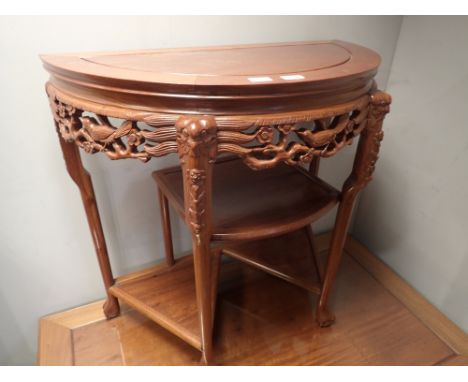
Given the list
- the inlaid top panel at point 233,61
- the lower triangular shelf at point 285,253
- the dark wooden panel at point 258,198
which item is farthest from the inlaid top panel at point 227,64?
the lower triangular shelf at point 285,253

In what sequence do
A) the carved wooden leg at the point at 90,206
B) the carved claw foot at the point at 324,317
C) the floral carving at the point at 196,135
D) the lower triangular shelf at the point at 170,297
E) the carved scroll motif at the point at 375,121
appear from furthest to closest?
1. the carved claw foot at the point at 324,317
2. the lower triangular shelf at the point at 170,297
3. the carved wooden leg at the point at 90,206
4. the carved scroll motif at the point at 375,121
5. the floral carving at the point at 196,135

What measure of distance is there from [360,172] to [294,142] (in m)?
0.23

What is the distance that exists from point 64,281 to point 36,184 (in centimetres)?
33

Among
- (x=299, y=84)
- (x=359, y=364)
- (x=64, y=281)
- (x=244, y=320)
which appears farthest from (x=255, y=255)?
(x=299, y=84)

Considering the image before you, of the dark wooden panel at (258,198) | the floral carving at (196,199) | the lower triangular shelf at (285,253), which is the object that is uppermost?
the floral carving at (196,199)

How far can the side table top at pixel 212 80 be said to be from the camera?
1.54 ft

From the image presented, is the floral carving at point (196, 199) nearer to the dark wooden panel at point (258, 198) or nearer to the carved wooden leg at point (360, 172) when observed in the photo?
the dark wooden panel at point (258, 198)

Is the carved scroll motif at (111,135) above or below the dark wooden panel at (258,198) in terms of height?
above

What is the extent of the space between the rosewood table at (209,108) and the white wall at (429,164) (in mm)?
332

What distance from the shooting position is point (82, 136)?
0.58 metres

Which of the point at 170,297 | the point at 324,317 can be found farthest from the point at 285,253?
the point at 170,297

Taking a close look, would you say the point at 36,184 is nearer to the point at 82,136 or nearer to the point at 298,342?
the point at 82,136

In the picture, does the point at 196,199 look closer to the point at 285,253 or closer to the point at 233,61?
the point at 233,61

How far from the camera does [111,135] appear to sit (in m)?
0.53
